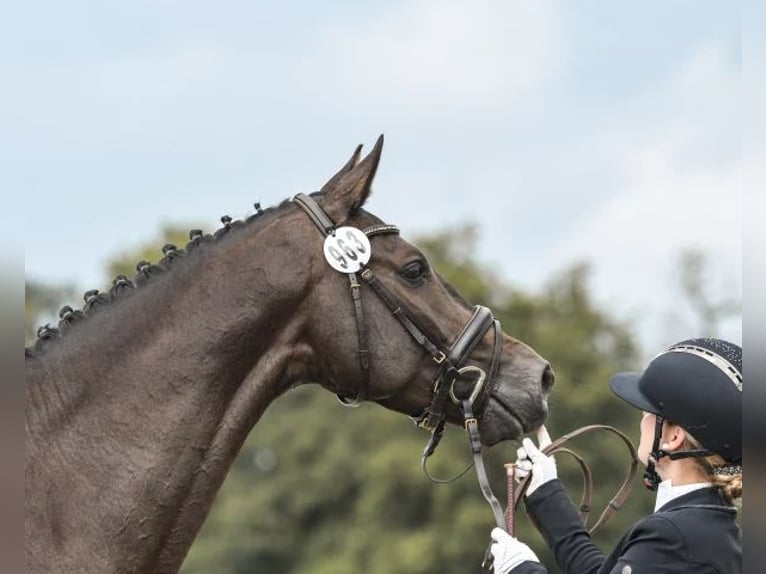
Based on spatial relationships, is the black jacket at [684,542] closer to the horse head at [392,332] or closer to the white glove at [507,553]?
the white glove at [507,553]

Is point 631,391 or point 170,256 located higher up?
point 170,256

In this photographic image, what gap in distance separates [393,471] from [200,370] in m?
34.2

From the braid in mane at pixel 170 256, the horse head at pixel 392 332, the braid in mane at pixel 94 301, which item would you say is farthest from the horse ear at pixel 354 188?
the braid in mane at pixel 94 301

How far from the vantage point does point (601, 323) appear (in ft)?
134

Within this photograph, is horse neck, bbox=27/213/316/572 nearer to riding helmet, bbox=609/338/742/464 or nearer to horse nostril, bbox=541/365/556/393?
horse nostril, bbox=541/365/556/393

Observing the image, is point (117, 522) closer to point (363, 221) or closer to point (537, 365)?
point (363, 221)

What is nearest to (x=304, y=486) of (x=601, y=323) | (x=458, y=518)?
(x=458, y=518)

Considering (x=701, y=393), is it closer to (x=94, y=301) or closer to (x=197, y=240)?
(x=197, y=240)

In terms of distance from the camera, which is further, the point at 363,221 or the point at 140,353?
the point at 363,221

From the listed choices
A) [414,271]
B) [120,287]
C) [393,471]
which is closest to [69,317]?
[120,287]

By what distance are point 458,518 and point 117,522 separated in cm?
3325

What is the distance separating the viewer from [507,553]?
16.6 feet

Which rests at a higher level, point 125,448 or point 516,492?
point 125,448

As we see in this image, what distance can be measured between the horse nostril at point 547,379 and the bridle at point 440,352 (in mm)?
254
